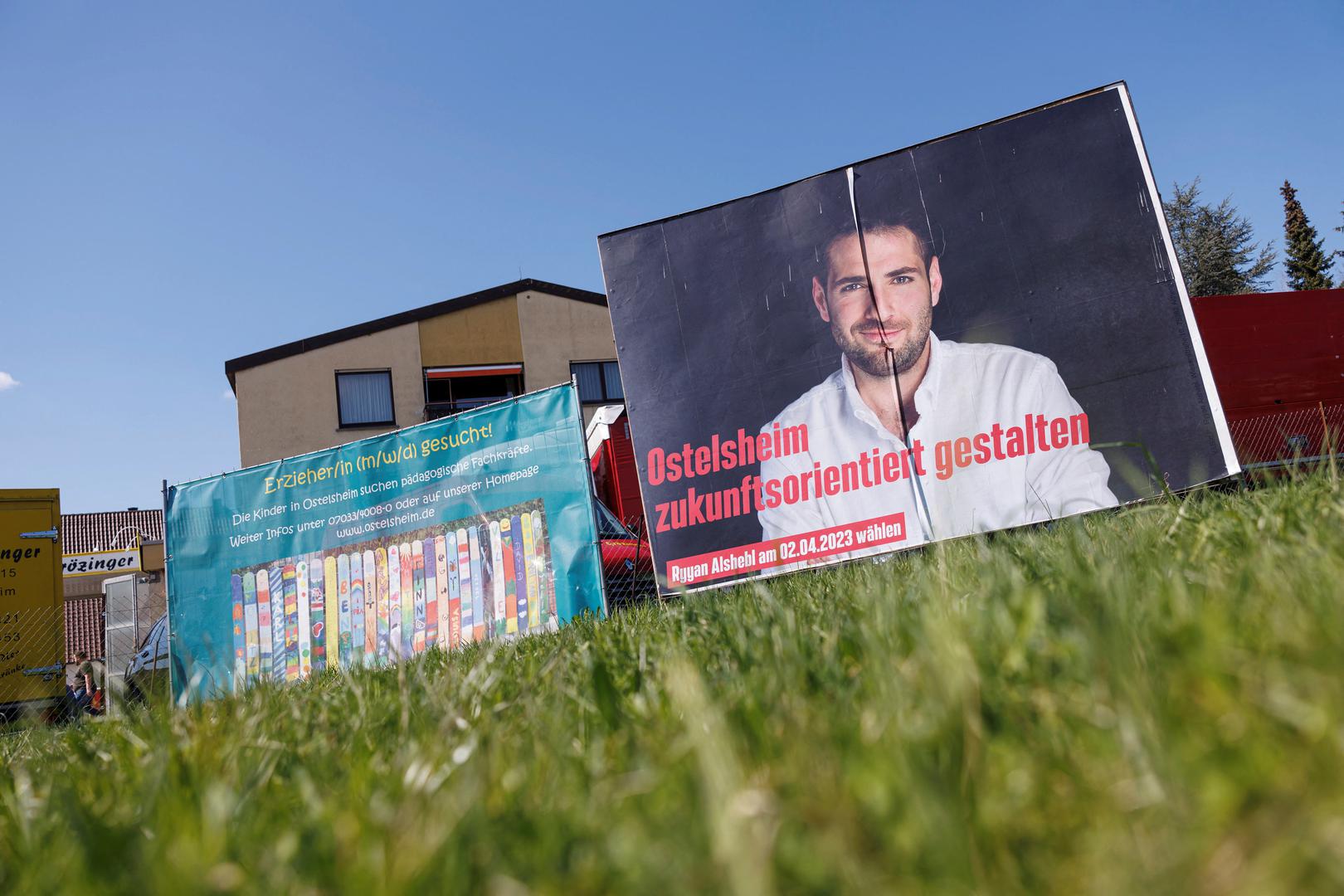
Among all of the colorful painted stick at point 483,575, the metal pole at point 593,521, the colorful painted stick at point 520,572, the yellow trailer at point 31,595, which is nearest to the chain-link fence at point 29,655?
the yellow trailer at point 31,595

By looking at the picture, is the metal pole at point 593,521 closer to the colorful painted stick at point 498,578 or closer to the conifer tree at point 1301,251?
the colorful painted stick at point 498,578

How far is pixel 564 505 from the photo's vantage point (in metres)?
7.73

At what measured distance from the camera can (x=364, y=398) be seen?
2480 centimetres

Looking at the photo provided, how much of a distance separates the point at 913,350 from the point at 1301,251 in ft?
215

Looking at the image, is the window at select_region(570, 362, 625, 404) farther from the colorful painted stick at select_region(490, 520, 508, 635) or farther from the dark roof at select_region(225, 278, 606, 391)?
the colorful painted stick at select_region(490, 520, 508, 635)

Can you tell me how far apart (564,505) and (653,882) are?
23.3 feet

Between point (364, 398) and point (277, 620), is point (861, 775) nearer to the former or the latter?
point (277, 620)

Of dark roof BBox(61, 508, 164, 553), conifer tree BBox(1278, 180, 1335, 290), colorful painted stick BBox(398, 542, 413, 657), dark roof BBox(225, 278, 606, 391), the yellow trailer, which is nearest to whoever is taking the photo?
colorful painted stick BBox(398, 542, 413, 657)

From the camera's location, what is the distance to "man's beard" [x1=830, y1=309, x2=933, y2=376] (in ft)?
21.6

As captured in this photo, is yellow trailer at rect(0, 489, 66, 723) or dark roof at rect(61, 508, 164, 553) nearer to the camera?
yellow trailer at rect(0, 489, 66, 723)

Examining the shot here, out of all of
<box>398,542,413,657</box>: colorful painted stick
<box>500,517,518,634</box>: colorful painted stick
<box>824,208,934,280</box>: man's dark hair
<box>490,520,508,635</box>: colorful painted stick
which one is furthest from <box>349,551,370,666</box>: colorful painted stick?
<box>824,208,934,280</box>: man's dark hair

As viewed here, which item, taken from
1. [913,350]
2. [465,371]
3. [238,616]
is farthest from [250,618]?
[465,371]

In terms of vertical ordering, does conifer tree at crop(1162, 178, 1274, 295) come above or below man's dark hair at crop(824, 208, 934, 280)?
above

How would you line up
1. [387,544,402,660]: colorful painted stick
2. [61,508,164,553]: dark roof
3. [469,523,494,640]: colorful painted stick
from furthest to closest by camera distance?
[61,508,164,553]: dark roof < [387,544,402,660]: colorful painted stick < [469,523,494,640]: colorful painted stick
